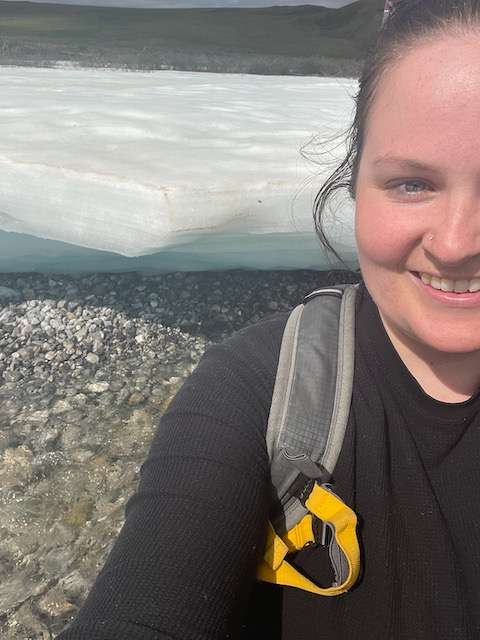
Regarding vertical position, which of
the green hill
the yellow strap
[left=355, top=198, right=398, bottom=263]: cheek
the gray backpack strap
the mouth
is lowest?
the yellow strap

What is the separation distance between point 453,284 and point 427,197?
6.0 inches

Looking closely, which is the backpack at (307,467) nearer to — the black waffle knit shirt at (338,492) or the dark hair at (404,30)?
the black waffle knit shirt at (338,492)

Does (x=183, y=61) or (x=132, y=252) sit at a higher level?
(x=183, y=61)

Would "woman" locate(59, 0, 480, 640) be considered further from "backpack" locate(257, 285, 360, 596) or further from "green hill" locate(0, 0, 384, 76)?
"green hill" locate(0, 0, 384, 76)

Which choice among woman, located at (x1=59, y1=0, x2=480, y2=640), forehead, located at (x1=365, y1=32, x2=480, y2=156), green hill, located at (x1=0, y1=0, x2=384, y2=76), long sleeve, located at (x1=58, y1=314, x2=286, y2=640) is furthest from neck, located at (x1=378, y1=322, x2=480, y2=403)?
green hill, located at (x1=0, y1=0, x2=384, y2=76)

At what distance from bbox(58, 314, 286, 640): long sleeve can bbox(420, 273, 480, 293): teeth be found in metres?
0.31

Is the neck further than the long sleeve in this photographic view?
Yes

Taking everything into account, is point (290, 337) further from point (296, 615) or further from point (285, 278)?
point (285, 278)

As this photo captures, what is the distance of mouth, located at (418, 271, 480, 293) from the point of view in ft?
2.78

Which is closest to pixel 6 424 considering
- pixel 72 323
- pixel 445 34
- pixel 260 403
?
pixel 72 323

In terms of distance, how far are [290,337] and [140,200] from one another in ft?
4.04

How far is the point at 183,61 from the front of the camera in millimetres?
7363

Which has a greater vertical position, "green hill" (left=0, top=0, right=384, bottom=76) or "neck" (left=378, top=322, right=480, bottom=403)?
"green hill" (left=0, top=0, right=384, bottom=76)

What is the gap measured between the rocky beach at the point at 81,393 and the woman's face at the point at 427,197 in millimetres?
1394
